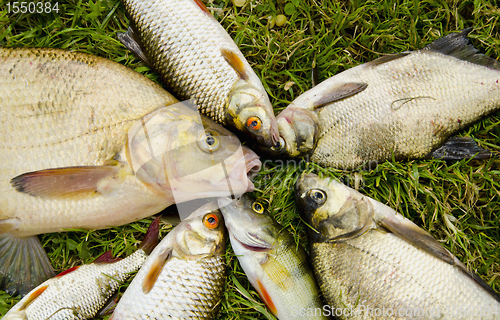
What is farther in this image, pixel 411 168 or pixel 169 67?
pixel 411 168

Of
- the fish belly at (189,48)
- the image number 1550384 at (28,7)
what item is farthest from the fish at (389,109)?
the image number 1550384 at (28,7)

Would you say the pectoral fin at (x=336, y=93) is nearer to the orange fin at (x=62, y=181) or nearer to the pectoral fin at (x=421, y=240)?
the pectoral fin at (x=421, y=240)

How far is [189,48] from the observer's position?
96.1 inches

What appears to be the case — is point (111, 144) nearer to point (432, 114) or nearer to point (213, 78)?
point (213, 78)

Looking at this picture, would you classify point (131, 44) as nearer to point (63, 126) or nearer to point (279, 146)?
point (63, 126)

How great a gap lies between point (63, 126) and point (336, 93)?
2.05 m

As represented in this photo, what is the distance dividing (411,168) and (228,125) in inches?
61.7

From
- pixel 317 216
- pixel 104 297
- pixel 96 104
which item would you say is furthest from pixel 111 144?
pixel 317 216

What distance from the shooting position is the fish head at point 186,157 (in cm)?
226

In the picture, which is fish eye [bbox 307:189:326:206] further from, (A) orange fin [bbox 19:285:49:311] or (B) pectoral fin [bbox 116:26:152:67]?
(A) orange fin [bbox 19:285:49:311]

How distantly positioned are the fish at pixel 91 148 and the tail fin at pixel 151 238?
31 centimetres

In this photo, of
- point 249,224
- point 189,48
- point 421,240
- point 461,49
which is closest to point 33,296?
point 249,224

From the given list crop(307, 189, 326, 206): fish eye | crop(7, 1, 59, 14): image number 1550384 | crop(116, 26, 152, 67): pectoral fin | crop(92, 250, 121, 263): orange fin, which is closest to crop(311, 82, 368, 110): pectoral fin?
crop(307, 189, 326, 206): fish eye

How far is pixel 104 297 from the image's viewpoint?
2.47 m
